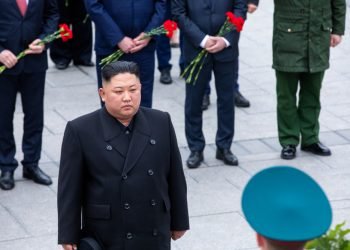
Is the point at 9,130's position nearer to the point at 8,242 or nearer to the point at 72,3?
the point at 8,242

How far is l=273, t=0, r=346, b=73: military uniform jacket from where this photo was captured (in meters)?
9.65

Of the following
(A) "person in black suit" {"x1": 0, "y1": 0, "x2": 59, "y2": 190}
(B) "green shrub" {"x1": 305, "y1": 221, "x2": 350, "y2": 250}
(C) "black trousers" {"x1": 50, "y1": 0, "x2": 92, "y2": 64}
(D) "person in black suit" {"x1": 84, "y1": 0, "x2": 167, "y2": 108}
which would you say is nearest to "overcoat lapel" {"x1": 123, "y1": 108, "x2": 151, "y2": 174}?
(B) "green shrub" {"x1": 305, "y1": 221, "x2": 350, "y2": 250}

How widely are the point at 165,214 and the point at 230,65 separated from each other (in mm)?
3577

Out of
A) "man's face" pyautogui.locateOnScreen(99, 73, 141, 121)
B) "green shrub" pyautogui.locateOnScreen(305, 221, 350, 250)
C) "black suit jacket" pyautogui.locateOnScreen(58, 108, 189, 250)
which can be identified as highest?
"green shrub" pyautogui.locateOnScreen(305, 221, 350, 250)

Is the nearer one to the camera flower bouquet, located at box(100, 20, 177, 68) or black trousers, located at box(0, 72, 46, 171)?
black trousers, located at box(0, 72, 46, 171)

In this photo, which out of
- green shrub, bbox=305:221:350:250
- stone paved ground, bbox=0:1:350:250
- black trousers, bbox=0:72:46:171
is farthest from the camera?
black trousers, bbox=0:72:46:171

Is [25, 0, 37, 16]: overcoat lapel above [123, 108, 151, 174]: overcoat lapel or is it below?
below

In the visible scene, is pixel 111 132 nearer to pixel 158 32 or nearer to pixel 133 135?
pixel 133 135

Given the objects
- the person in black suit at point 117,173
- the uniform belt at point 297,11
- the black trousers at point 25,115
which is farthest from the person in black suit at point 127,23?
the person in black suit at point 117,173

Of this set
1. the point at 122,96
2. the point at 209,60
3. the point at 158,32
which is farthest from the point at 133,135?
the point at 209,60

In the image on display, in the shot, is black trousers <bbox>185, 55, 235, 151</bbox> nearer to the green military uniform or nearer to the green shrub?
the green military uniform

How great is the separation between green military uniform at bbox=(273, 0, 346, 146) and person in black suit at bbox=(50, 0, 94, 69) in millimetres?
3399

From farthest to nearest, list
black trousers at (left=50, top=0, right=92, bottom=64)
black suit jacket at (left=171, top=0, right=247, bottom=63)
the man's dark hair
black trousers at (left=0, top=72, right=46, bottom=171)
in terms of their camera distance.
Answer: black trousers at (left=50, top=0, right=92, bottom=64) < black suit jacket at (left=171, top=0, right=247, bottom=63) < black trousers at (left=0, top=72, right=46, bottom=171) < the man's dark hair

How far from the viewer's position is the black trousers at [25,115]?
9.07 m
